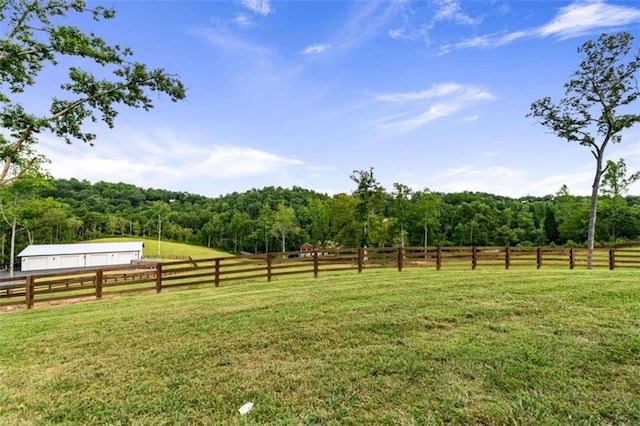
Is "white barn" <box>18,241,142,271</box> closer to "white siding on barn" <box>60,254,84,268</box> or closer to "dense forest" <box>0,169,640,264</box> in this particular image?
"white siding on barn" <box>60,254,84,268</box>

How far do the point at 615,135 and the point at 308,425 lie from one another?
17.5 meters

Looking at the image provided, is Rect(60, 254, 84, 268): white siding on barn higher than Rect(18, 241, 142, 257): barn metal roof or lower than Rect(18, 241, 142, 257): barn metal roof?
lower

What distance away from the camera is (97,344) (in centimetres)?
459

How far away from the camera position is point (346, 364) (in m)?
3.41

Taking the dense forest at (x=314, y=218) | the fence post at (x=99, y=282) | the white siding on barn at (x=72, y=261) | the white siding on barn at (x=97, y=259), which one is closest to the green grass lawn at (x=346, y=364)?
the fence post at (x=99, y=282)

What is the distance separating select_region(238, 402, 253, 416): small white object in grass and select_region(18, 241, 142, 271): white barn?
4375cm

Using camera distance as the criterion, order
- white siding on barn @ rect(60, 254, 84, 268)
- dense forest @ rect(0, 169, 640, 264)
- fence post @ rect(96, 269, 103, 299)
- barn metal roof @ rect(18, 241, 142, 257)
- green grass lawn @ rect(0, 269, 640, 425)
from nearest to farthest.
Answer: green grass lawn @ rect(0, 269, 640, 425) → fence post @ rect(96, 269, 103, 299) → dense forest @ rect(0, 169, 640, 264) → barn metal roof @ rect(18, 241, 142, 257) → white siding on barn @ rect(60, 254, 84, 268)

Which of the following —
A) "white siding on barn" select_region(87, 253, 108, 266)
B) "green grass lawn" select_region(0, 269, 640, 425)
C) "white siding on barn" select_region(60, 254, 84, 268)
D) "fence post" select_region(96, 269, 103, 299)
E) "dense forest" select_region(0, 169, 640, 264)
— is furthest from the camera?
"white siding on barn" select_region(87, 253, 108, 266)

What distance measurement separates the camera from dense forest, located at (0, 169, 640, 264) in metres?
32.8

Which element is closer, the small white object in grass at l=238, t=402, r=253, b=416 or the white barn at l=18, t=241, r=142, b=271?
the small white object in grass at l=238, t=402, r=253, b=416

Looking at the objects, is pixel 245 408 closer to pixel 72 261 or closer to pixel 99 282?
pixel 99 282

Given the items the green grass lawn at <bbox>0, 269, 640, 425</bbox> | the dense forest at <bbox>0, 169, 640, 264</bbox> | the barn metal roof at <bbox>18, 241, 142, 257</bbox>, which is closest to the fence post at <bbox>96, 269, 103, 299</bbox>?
the green grass lawn at <bbox>0, 269, 640, 425</bbox>

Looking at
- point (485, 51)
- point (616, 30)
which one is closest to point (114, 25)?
point (485, 51)

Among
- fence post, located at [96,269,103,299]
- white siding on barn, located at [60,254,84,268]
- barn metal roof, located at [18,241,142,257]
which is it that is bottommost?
white siding on barn, located at [60,254,84,268]
